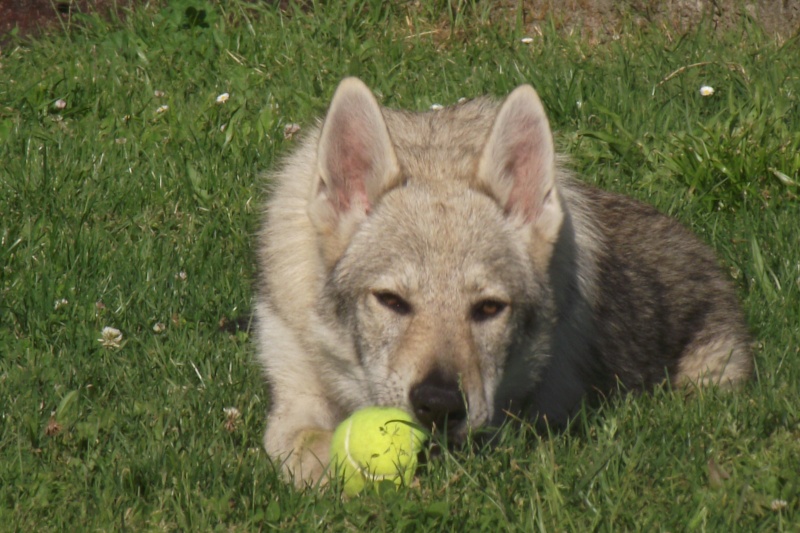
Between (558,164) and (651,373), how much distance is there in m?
1.00

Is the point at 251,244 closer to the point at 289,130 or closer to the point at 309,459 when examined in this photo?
the point at 289,130

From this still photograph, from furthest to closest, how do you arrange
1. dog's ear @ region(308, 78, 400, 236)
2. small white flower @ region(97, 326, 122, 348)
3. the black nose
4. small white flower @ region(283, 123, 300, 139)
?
small white flower @ region(283, 123, 300, 139), small white flower @ region(97, 326, 122, 348), dog's ear @ region(308, 78, 400, 236), the black nose

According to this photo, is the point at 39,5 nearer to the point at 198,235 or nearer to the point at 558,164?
the point at 198,235

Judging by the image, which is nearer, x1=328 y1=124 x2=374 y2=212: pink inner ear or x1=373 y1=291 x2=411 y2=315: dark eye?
x1=373 y1=291 x2=411 y2=315: dark eye

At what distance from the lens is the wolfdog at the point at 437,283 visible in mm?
4039

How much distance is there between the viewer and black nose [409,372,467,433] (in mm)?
3793

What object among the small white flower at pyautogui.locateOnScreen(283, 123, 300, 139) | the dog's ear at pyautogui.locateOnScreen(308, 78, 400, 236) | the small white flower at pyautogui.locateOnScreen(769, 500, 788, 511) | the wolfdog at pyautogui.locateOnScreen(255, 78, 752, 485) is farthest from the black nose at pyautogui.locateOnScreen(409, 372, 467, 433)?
the small white flower at pyautogui.locateOnScreen(283, 123, 300, 139)

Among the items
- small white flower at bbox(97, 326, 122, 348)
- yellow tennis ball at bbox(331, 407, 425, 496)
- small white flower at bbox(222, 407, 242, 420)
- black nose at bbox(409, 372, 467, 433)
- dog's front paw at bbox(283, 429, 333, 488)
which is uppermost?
black nose at bbox(409, 372, 467, 433)

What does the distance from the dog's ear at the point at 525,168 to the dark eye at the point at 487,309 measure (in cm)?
41

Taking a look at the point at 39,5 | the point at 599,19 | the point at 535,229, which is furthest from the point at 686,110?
the point at 39,5

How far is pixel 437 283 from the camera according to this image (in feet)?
13.3

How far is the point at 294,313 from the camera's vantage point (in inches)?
180

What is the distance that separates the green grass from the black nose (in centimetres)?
15

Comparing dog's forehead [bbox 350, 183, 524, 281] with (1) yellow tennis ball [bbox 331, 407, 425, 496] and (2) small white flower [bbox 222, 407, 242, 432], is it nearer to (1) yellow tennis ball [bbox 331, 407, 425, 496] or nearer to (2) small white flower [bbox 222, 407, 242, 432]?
(1) yellow tennis ball [bbox 331, 407, 425, 496]
